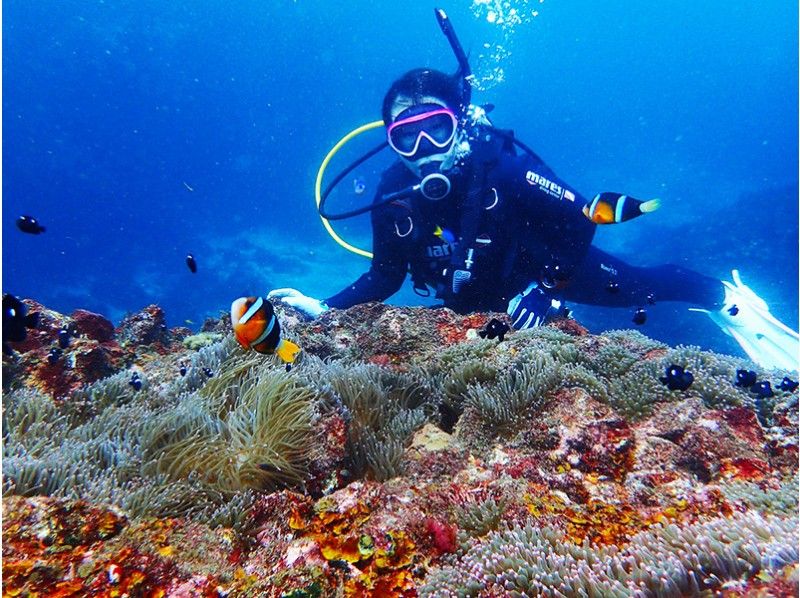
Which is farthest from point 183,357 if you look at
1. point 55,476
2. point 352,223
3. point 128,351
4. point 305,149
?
point 305,149

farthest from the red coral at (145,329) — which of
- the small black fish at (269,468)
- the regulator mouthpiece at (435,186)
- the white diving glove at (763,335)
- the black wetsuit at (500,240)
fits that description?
the white diving glove at (763,335)

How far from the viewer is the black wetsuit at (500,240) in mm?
6199

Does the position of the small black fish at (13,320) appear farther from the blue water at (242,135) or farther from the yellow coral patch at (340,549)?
the blue water at (242,135)

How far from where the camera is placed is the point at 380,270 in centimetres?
760

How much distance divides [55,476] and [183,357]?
6.79ft

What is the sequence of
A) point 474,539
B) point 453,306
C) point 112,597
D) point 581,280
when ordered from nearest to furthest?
point 112,597, point 474,539, point 453,306, point 581,280

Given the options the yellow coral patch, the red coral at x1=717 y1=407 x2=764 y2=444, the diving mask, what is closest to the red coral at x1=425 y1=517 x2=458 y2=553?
the yellow coral patch

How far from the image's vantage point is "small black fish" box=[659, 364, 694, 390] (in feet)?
9.53

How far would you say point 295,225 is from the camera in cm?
4628

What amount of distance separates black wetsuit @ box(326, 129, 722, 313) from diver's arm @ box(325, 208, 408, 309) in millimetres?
18

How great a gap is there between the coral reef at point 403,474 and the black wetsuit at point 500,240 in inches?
89.4

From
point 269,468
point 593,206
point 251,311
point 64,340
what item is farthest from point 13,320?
point 593,206

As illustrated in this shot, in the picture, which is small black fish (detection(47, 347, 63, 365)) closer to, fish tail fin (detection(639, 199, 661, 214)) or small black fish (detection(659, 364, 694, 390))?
small black fish (detection(659, 364, 694, 390))

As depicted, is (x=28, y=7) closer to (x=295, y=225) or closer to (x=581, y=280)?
(x=295, y=225)
